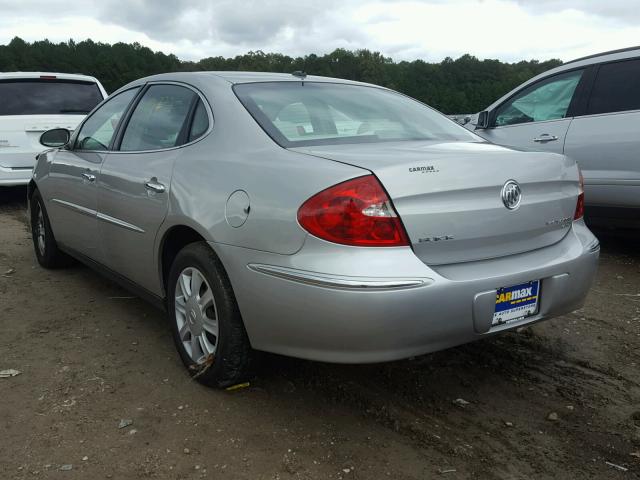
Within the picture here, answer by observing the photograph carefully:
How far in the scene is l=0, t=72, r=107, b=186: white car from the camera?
809cm

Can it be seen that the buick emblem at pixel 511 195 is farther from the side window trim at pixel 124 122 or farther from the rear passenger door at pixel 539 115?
the rear passenger door at pixel 539 115

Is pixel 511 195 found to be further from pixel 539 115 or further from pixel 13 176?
pixel 13 176

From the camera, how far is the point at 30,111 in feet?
27.2

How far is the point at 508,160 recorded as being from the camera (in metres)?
2.67

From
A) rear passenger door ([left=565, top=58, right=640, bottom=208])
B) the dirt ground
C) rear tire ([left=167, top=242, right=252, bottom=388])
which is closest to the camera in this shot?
the dirt ground

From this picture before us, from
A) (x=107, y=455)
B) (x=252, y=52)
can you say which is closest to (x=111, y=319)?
(x=107, y=455)

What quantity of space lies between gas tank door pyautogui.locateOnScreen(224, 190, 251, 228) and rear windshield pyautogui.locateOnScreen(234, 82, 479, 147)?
31 centimetres

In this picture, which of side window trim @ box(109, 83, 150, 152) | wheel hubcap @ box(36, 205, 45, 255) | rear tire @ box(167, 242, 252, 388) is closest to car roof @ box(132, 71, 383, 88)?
side window trim @ box(109, 83, 150, 152)

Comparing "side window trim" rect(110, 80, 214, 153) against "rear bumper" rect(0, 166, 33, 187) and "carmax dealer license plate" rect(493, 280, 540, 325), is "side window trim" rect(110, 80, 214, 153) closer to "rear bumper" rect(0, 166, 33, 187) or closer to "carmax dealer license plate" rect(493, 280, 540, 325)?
"carmax dealer license plate" rect(493, 280, 540, 325)

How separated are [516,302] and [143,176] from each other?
1.97 meters

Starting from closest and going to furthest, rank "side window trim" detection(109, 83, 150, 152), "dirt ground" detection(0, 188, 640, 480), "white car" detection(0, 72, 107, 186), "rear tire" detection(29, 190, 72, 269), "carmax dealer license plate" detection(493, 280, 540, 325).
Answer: "dirt ground" detection(0, 188, 640, 480) → "carmax dealer license plate" detection(493, 280, 540, 325) → "side window trim" detection(109, 83, 150, 152) → "rear tire" detection(29, 190, 72, 269) → "white car" detection(0, 72, 107, 186)

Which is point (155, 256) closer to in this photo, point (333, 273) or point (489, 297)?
point (333, 273)

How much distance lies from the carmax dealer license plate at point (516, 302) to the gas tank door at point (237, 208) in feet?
3.52

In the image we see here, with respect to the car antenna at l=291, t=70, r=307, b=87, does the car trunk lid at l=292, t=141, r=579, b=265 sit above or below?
below
